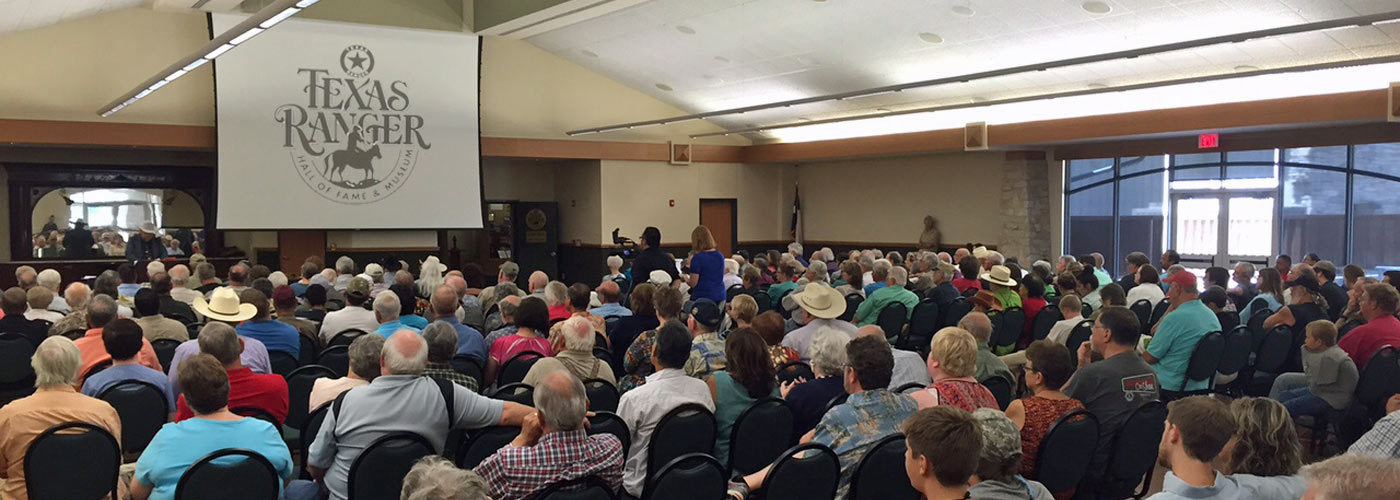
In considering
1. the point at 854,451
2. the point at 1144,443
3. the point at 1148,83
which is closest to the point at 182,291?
the point at 854,451

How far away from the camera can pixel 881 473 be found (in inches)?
142

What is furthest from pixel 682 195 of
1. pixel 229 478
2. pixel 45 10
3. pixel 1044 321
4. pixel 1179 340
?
pixel 229 478

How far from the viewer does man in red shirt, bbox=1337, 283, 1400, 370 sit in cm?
617

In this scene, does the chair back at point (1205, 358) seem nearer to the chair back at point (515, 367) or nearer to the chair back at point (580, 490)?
the chair back at point (515, 367)

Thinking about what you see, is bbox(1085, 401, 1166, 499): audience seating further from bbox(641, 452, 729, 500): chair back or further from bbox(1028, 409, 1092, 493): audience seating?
bbox(641, 452, 729, 500): chair back

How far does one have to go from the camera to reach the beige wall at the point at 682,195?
59.5ft

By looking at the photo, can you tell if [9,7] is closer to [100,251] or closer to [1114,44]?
[100,251]

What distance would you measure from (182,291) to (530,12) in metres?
7.44

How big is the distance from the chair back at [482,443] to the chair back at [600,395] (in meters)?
0.76

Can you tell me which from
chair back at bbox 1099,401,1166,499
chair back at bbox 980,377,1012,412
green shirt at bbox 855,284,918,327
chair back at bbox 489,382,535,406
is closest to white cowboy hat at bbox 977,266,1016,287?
green shirt at bbox 855,284,918,327

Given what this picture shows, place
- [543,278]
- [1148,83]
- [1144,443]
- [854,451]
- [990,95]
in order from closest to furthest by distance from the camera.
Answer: [854,451], [1144,443], [543,278], [1148,83], [990,95]

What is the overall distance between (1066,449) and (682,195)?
1513 centimetres

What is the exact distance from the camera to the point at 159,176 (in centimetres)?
1583

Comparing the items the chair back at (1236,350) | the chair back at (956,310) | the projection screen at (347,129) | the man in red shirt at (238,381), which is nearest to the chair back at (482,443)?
the man in red shirt at (238,381)
